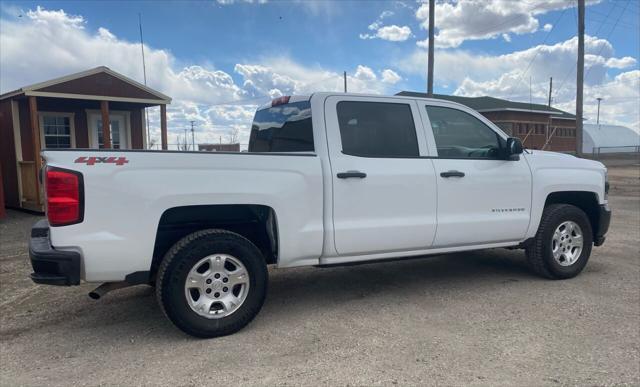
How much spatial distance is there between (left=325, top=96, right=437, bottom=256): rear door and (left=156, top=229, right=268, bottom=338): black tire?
30.6 inches

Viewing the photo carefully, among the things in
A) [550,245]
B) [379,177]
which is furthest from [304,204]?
[550,245]

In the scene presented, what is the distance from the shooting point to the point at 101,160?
11.1 ft

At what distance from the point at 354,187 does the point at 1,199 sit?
32.1 feet

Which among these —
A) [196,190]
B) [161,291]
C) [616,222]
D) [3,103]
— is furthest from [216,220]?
[3,103]

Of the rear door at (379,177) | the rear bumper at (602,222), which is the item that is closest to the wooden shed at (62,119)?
the rear door at (379,177)

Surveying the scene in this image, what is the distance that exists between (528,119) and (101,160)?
142 feet

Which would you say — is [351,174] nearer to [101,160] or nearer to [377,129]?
[377,129]

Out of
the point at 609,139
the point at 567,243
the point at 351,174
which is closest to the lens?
the point at 351,174

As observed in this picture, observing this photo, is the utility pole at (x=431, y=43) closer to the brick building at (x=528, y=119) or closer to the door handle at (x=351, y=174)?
the door handle at (x=351, y=174)

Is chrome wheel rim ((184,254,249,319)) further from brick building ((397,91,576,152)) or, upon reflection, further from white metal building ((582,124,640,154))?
white metal building ((582,124,640,154))

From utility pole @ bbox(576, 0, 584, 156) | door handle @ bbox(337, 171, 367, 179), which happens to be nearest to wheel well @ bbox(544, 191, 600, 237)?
door handle @ bbox(337, 171, 367, 179)

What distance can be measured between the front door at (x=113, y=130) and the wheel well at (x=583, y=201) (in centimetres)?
1229

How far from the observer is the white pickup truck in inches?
135

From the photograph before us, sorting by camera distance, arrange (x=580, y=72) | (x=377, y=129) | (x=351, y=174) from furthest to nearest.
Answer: (x=580, y=72) < (x=377, y=129) < (x=351, y=174)
